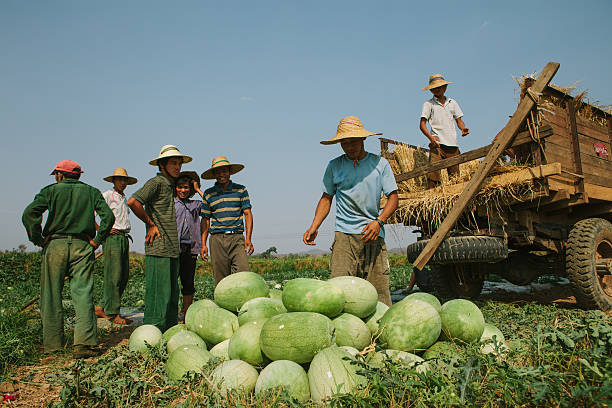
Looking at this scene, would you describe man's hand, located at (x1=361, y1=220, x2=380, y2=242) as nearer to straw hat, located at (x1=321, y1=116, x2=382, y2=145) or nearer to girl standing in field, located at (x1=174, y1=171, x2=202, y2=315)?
straw hat, located at (x1=321, y1=116, x2=382, y2=145)

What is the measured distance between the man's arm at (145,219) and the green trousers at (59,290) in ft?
2.61

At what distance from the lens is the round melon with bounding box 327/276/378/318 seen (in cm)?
327

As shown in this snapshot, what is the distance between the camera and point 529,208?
18.7 ft

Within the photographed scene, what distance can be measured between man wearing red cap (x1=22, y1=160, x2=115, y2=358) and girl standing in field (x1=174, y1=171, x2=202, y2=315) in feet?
3.59

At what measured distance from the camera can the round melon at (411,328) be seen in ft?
9.56

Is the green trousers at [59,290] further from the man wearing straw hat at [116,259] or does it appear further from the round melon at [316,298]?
the round melon at [316,298]

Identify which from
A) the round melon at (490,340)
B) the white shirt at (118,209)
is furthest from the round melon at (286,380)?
the white shirt at (118,209)

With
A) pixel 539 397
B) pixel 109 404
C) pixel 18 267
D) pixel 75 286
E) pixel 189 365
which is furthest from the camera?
pixel 18 267

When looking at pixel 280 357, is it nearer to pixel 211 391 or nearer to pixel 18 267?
pixel 211 391

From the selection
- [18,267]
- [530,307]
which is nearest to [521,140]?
[530,307]

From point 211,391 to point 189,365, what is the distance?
1.47ft

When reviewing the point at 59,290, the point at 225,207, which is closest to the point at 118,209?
the point at 59,290

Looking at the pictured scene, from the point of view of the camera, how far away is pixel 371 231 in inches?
167

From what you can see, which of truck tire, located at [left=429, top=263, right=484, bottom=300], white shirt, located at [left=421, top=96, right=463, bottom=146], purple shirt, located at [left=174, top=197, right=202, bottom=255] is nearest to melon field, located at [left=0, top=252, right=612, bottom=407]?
purple shirt, located at [left=174, top=197, right=202, bottom=255]
